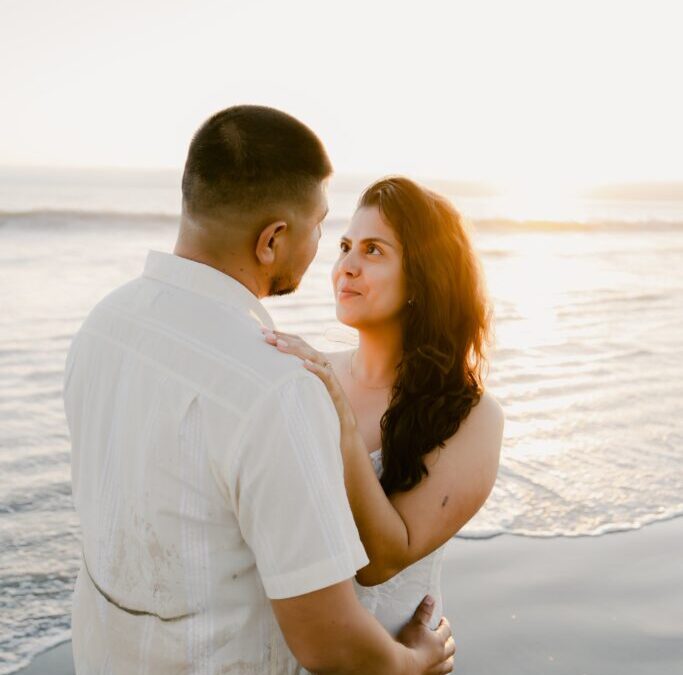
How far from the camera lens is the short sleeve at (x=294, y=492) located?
1.69 metres

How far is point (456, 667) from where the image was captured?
4047mm

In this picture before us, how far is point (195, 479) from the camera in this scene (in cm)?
179

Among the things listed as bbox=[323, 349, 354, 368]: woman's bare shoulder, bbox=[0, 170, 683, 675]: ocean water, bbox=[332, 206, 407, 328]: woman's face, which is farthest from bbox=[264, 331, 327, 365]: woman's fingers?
bbox=[323, 349, 354, 368]: woman's bare shoulder

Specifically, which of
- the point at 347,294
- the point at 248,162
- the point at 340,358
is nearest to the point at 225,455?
the point at 248,162

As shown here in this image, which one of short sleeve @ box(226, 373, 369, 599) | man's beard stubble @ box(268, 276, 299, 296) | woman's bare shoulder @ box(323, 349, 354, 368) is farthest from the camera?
woman's bare shoulder @ box(323, 349, 354, 368)

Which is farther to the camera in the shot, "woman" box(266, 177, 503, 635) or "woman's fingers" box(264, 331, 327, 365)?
"woman" box(266, 177, 503, 635)

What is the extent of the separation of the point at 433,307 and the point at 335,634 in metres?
1.72

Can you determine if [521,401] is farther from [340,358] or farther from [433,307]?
[433,307]

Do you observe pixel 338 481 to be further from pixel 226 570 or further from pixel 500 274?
pixel 500 274

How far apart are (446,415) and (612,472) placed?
154 inches

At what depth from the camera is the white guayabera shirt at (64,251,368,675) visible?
171 centimetres

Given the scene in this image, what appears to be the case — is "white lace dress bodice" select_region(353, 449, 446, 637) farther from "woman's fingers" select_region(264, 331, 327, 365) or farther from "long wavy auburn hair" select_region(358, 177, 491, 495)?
"woman's fingers" select_region(264, 331, 327, 365)

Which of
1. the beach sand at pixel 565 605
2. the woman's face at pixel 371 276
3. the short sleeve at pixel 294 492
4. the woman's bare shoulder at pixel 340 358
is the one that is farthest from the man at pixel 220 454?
the beach sand at pixel 565 605

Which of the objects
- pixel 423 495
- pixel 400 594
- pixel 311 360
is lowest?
pixel 400 594
